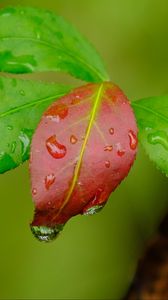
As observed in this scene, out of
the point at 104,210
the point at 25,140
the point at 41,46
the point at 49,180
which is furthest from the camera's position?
the point at 104,210

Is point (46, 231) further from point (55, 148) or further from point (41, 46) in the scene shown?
point (41, 46)

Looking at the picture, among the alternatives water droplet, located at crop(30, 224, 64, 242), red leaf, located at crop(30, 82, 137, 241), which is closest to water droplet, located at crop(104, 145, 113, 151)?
red leaf, located at crop(30, 82, 137, 241)

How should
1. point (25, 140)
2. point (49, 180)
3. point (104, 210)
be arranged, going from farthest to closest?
1. point (104, 210)
2. point (25, 140)
3. point (49, 180)

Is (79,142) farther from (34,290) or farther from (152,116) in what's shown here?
(34,290)

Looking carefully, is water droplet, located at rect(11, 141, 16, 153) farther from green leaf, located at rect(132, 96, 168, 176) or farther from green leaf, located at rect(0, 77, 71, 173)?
green leaf, located at rect(132, 96, 168, 176)

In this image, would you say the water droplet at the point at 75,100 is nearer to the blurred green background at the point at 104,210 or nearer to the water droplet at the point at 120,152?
the water droplet at the point at 120,152

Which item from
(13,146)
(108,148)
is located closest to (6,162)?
(13,146)
